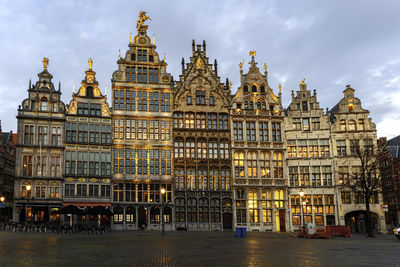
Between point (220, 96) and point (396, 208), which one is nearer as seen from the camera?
point (220, 96)

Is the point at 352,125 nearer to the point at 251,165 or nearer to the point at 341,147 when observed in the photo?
the point at 341,147

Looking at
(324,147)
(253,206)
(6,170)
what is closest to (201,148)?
(253,206)

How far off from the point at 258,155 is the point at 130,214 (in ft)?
59.3

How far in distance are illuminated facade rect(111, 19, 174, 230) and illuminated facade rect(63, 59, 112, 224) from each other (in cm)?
121

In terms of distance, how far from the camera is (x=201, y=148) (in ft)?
161

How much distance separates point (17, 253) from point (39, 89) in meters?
32.6

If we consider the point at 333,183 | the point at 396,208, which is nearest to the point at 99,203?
the point at 333,183

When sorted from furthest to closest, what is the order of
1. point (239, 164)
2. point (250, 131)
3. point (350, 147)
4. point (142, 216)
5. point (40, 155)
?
point (350, 147)
point (250, 131)
point (239, 164)
point (142, 216)
point (40, 155)

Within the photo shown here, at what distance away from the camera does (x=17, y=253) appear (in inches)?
705

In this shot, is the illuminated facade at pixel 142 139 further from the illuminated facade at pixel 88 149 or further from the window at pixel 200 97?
the window at pixel 200 97

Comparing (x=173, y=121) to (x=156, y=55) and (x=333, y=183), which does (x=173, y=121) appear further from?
(x=333, y=183)

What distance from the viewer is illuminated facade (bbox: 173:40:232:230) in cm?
4744

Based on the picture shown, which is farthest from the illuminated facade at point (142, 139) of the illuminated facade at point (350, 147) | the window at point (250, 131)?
the illuminated facade at point (350, 147)

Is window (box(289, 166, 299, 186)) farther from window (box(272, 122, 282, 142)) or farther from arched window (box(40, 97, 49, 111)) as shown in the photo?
arched window (box(40, 97, 49, 111))
